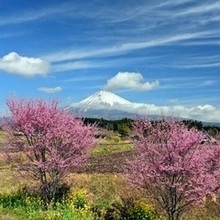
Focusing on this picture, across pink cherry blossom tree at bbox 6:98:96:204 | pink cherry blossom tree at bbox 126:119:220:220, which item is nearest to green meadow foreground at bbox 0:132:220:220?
pink cherry blossom tree at bbox 6:98:96:204

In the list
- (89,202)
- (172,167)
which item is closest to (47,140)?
(89,202)

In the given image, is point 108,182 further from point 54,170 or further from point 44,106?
point 44,106

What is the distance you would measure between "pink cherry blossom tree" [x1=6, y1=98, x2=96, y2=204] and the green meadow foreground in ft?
3.75

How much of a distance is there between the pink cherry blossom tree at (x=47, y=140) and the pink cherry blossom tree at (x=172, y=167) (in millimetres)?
4023

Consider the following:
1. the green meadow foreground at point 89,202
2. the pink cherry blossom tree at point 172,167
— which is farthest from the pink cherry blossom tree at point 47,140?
the pink cherry blossom tree at point 172,167

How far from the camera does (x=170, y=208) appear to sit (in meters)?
17.7

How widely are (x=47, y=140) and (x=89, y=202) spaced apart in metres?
3.75

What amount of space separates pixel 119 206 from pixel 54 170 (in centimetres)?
343

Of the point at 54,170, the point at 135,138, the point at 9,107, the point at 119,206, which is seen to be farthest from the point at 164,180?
the point at 9,107

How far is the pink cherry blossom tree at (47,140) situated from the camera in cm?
2048

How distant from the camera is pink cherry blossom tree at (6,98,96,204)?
20484mm

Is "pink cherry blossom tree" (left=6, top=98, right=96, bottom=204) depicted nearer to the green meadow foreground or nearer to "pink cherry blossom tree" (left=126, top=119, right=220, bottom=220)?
the green meadow foreground

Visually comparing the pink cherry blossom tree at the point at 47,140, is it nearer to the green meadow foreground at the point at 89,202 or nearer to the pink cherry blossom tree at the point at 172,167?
the green meadow foreground at the point at 89,202

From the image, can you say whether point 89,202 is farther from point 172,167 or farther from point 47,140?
point 172,167
